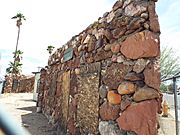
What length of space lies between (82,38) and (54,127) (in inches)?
84.0

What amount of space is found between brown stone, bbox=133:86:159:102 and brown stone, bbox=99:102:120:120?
1.14ft

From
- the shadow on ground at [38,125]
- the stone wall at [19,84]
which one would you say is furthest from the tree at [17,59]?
the shadow on ground at [38,125]

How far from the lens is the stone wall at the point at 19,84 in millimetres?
22875

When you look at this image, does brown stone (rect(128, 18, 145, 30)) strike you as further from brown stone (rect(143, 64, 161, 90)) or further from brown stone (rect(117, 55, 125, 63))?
brown stone (rect(143, 64, 161, 90))

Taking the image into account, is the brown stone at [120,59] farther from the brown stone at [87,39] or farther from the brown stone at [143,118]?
the brown stone at [87,39]

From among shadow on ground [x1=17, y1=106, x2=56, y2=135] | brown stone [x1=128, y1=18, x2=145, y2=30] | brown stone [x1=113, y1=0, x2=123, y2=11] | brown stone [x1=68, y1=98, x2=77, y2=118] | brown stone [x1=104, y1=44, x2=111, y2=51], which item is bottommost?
shadow on ground [x1=17, y1=106, x2=56, y2=135]

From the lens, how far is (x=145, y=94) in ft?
8.59

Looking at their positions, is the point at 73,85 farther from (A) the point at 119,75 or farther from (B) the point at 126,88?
(B) the point at 126,88

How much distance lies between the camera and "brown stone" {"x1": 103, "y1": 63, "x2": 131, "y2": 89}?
2.93 m

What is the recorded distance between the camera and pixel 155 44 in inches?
107

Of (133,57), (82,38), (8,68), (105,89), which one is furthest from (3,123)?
(8,68)

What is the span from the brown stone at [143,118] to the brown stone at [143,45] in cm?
53

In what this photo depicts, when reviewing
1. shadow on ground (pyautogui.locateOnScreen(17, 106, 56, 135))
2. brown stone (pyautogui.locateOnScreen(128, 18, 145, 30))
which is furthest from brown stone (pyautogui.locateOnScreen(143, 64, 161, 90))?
shadow on ground (pyautogui.locateOnScreen(17, 106, 56, 135))

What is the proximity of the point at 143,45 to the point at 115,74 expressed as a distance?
534 mm
